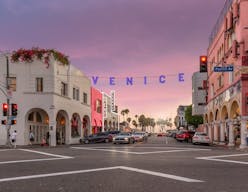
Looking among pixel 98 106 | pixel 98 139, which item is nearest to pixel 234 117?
pixel 98 139

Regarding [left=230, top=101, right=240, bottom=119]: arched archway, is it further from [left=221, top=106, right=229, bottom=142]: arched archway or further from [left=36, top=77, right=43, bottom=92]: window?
[left=36, top=77, right=43, bottom=92]: window

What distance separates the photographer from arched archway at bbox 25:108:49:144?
→ 43000 millimetres

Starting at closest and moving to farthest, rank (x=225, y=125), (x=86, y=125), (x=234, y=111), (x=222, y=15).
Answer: (x=234, y=111) < (x=225, y=125) < (x=222, y=15) < (x=86, y=125)

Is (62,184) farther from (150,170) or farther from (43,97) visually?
(43,97)

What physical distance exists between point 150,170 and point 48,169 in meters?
3.70

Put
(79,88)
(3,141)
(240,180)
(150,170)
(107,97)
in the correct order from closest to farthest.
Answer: (240,180) < (150,170) < (3,141) < (79,88) < (107,97)

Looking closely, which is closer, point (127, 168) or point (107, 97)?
point (127, 168)

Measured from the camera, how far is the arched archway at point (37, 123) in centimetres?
4300

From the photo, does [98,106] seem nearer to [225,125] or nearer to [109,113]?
[109,113]

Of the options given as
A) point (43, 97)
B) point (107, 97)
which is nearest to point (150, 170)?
point (43, 97)

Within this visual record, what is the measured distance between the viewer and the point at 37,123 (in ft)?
149

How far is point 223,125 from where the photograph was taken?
4650 centimetres

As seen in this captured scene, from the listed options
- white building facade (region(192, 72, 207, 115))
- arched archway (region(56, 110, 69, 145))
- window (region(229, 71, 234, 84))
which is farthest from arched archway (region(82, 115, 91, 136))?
white building facade (region(192, 72, 207, 115))

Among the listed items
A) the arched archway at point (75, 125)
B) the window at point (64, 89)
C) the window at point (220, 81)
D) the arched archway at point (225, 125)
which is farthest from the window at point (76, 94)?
the arched archway at point (225, 125)
